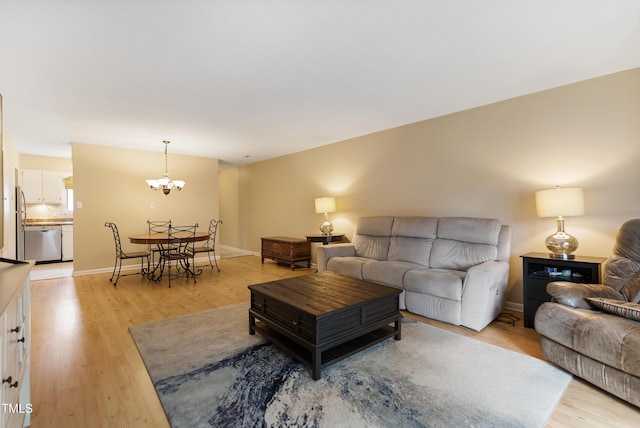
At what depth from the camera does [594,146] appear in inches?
112

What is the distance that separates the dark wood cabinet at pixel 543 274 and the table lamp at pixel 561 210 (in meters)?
0.08

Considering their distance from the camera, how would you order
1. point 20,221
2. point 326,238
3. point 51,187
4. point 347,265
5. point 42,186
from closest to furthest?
point 347,265 < point 326,238 < point 20,221 < point 42,186 < point 51,187

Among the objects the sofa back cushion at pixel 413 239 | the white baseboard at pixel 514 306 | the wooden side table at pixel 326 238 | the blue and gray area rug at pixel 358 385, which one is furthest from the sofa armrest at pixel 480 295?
the wooden side table at pixel 326 238

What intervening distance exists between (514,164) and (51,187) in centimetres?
867

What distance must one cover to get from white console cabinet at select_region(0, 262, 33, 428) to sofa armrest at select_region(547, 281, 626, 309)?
9.66 ft

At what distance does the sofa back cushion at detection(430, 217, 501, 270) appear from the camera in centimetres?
325

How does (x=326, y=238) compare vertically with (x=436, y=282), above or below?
above

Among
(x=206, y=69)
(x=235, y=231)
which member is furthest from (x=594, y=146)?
(x=235, y=231)

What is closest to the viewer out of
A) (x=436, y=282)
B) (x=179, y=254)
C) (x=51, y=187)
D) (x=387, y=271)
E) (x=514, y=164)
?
(x=436, y=282)

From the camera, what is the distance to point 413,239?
390 cm

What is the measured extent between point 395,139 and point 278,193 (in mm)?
3078

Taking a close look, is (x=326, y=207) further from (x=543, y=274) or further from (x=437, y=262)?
(x=543, y=274)

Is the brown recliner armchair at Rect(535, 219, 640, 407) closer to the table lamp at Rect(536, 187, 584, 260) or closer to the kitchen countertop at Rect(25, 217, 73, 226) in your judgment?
the table lamp at Rect(536, 187, 584, 260)

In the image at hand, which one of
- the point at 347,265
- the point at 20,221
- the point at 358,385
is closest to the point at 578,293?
the point at 358,385
